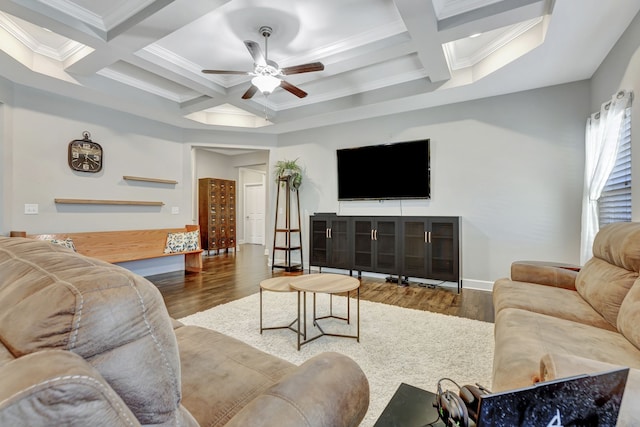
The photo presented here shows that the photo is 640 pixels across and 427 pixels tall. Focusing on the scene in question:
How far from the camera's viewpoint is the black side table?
2.87 feet

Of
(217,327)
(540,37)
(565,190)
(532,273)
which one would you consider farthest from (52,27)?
(565,190)

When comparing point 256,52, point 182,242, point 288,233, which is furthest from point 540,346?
point 182,242

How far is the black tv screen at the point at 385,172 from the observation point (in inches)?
174

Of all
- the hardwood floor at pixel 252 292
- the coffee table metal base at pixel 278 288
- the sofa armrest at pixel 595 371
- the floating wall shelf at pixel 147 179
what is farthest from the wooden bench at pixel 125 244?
the sofa armrest at pixel 595 371

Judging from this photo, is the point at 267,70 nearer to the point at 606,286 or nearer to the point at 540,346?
the point at 540,346

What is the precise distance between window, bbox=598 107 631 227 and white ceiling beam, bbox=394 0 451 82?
168cm

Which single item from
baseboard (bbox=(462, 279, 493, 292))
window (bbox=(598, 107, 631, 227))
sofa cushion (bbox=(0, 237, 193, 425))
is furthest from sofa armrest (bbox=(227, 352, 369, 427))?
baseboard (bbox=(462, 279, 493, 292))

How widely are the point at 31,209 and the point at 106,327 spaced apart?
183 inches

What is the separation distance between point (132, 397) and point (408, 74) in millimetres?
4221

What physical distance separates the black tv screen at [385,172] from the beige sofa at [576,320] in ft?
7.08

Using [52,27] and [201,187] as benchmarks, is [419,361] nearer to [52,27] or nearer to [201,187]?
[52,27]

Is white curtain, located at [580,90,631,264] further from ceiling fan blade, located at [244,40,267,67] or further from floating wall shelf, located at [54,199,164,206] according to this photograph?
floating wall shelf, located at [54,199,164,206]

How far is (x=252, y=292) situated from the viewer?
12.7ft

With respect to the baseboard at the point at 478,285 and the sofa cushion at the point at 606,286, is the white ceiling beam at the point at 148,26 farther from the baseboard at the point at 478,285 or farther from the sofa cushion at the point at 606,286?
the baseboard at the point at 478,285
